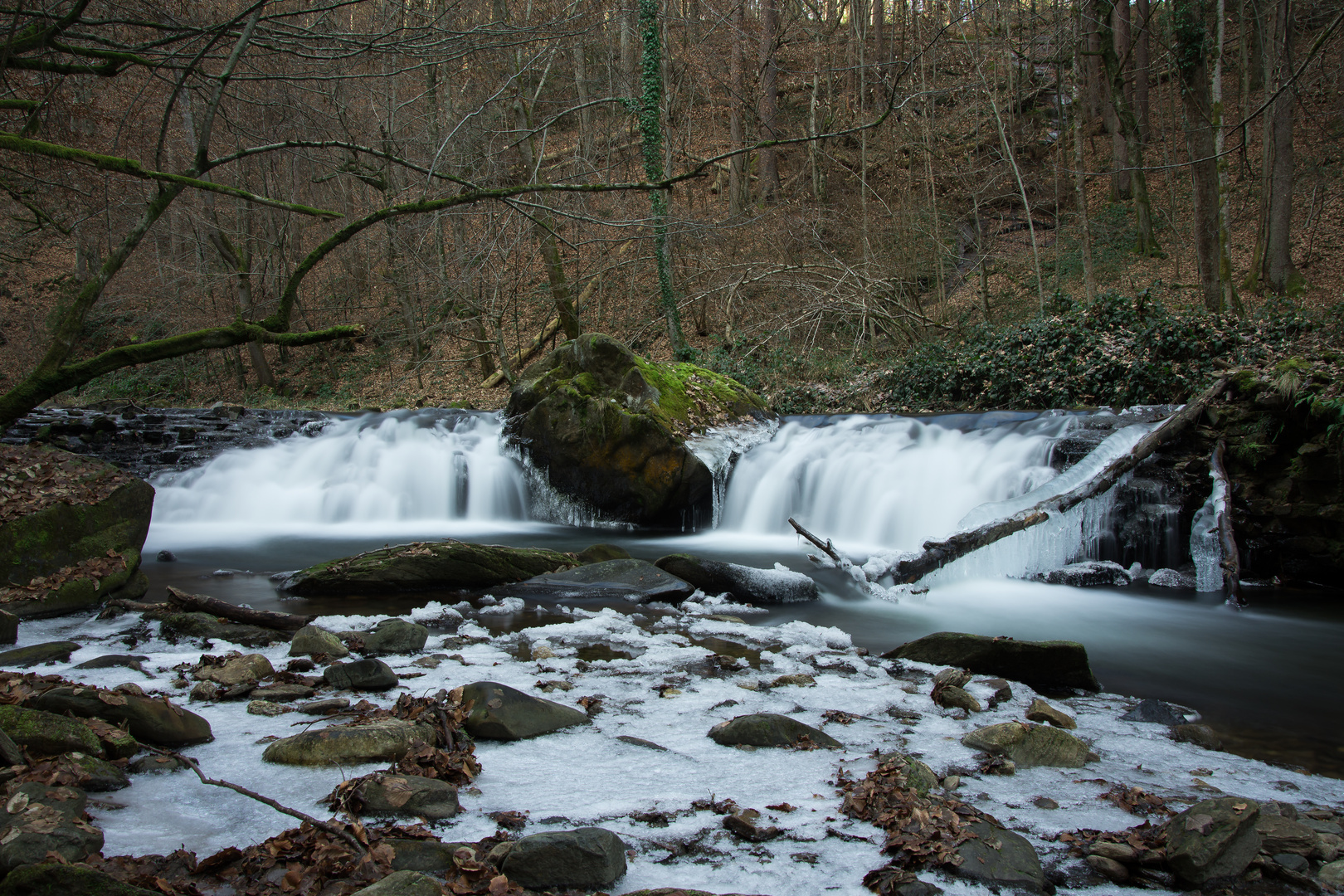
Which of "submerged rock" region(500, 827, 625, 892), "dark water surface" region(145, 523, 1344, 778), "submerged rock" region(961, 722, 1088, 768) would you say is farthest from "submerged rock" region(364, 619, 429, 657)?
"submerged rock" region(961, 722, 1088, 768)

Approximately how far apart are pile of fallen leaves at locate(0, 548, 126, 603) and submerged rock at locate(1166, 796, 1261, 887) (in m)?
6.81

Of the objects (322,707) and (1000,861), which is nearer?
(1000,861)

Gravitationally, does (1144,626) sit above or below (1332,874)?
below

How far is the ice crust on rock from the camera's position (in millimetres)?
2475

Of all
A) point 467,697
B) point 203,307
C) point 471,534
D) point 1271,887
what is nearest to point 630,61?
point 203,307

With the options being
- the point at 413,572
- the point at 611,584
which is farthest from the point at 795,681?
the point at 413,572

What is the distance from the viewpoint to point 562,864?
2.25 meters

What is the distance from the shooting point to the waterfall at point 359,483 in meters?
12.3

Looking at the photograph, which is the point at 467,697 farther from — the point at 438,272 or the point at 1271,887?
the point at 438,272

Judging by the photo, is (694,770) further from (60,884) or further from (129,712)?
(129,712)

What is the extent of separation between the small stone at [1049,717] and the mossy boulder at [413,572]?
4290mm

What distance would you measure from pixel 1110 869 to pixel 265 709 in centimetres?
335

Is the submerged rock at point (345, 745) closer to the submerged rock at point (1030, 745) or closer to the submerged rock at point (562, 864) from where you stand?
the submerged rock at point (562, 864)

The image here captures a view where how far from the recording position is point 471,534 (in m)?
11.1
